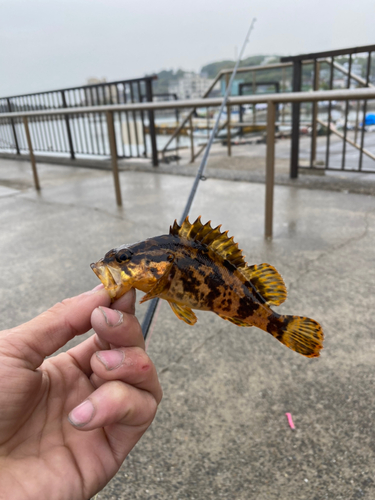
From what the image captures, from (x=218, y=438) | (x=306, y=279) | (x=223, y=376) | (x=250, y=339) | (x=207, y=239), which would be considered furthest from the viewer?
(x=306, y=279)

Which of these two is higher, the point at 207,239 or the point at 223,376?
the point at 207,239

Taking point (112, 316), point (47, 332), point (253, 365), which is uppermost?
point (112, 316)

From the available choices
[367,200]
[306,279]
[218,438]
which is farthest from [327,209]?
[218,438]

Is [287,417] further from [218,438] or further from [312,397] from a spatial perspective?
[218,438]

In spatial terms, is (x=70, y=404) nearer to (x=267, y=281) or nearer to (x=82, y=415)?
(x=82, y=415)

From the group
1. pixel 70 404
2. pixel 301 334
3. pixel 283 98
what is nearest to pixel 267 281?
pixel 301 334

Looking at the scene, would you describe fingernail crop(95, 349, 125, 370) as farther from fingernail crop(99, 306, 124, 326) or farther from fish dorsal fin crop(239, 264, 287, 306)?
fish dorsal fin crop(239, 264, 287, 306)
